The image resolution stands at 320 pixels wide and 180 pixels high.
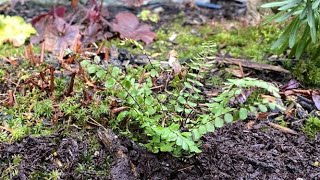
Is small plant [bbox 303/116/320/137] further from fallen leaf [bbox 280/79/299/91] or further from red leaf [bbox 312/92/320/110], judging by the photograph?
fallen leaf [bbox 280/79/299/91]

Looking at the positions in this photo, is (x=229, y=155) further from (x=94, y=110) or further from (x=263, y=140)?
(x=94, y=110)

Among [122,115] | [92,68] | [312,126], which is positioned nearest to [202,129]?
[122,115]

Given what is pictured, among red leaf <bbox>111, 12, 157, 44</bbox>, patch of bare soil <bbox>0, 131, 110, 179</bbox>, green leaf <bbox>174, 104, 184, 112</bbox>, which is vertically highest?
green leaf <bbox>174, 104, 184, 112</bbox>

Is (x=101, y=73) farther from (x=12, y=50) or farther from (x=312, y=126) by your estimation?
(x=12, y=50)

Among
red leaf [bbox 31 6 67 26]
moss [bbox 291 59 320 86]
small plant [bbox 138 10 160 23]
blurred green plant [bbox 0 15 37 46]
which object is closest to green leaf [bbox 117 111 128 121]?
moss [bbox 291 59 320 86]

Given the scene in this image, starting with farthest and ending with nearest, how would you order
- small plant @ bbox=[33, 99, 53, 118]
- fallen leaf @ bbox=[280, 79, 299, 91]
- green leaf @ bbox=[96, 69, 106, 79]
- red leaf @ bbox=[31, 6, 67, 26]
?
1. red leaf @ bbox=[31, 6, 67, 26]
2. fallen leaf @ bbox=[280, 79, 299, 91]
3. small plant @ bbox=[33, 99, 53, 118]
4. green leaf @ bbox=[96, 69, 106, 79]
